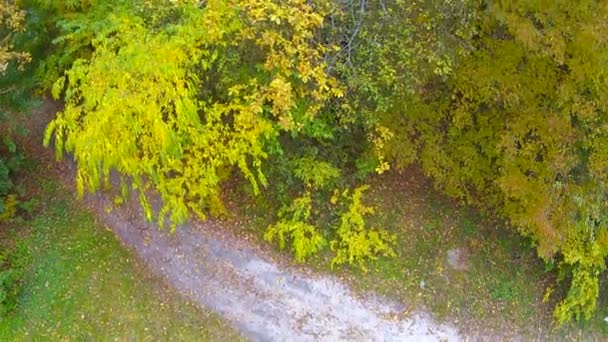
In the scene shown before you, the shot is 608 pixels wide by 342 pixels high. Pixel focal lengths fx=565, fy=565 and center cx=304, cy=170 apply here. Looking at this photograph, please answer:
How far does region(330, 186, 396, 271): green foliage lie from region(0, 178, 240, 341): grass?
92.3 inches

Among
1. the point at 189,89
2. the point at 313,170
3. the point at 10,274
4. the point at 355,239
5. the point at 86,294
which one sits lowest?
the point at 86,294

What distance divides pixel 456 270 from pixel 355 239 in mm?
2073

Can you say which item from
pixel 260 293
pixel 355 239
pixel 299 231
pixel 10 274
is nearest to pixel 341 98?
pixel 299 231

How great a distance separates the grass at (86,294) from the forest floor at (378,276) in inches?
10.1

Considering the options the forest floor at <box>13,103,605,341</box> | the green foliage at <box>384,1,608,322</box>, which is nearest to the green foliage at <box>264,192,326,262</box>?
the forest floor at <box>13,103,605,341</box>

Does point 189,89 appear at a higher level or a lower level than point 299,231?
higher

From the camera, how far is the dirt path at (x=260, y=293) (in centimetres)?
959

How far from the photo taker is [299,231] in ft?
32.0

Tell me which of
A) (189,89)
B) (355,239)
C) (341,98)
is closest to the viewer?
(189,89)

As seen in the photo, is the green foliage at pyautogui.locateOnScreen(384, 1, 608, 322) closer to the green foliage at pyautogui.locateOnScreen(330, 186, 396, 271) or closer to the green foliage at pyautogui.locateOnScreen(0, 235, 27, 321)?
the green foliage at pyautogui.locateOnScreen(330, 186, 396, 271)

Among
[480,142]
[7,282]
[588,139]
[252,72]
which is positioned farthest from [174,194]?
[588,139]

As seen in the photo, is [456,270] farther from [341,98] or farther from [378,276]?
[341,98]

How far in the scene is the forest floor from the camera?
31.8 feet

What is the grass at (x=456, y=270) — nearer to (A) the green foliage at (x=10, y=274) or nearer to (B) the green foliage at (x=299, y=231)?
(B) the green foliage at (x=299, y=231)
